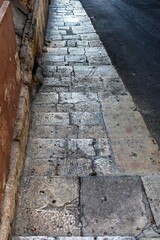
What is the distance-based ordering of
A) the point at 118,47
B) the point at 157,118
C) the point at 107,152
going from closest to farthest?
the point at 107,152 < the point at 157,118 < the point at 118,47

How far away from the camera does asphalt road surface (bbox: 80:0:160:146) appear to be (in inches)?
206

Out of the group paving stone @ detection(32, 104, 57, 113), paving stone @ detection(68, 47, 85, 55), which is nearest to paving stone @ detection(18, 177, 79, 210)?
paving stone @ detection(32, 104, 57, 113)

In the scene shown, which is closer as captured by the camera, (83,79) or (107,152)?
(107,152)

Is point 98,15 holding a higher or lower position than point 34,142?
lower

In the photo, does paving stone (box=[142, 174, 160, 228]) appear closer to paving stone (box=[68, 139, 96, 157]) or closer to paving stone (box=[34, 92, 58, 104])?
paving stone (box=[68, 139, 96, 157])

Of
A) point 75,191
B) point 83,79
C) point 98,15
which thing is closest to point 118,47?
point 83,79

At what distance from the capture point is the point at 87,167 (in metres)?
3.44

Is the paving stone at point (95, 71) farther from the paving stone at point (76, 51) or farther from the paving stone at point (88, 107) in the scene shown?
the paving stone at point (88, 107)

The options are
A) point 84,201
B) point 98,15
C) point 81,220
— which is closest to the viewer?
point 81,220

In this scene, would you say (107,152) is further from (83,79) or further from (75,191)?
(83,79)

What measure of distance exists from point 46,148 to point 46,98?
1.60 metres

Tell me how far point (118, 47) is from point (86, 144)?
4635 millimetres

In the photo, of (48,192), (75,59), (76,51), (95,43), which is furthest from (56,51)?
(48,192)

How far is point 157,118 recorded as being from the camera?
4645 mm
